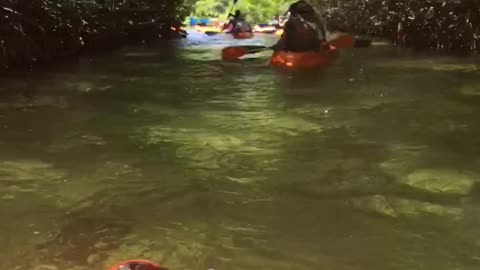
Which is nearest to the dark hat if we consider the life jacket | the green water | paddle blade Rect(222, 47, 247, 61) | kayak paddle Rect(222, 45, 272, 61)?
kayak paddle Rect(222, 45, 272, 61)

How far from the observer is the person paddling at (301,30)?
11633 mm

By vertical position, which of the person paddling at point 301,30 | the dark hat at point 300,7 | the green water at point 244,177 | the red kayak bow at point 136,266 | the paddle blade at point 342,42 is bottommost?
the paddle blade at point 342,42

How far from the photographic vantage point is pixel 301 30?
11.6 m

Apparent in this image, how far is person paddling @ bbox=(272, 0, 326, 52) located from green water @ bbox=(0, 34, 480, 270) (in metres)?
2.52

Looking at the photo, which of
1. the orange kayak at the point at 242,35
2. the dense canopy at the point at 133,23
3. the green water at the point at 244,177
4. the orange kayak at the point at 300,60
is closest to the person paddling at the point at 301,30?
the orange kayak at the point at 300,60

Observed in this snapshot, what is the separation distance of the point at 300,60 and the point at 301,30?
0.65 meters

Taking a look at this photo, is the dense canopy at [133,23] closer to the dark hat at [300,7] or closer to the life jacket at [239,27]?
the life jacket at [239,27]

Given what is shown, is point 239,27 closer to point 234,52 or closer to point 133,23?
point 133,23

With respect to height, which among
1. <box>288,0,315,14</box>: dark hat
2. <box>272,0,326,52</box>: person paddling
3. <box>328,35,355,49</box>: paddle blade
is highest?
<box>288,0,315,14</box>: dark hat

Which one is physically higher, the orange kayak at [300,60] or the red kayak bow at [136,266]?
the red kayak bow at [136,266]

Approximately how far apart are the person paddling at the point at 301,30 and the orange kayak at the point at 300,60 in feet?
0.84

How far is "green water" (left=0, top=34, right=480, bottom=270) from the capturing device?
Result: 3.68m

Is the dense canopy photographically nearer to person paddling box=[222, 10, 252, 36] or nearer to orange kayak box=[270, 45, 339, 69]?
person paddling box=[222, 10, 252, 36]

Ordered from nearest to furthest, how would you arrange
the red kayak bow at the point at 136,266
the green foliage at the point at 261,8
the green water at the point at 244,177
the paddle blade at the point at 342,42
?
the red kayak bow at the point at 136,266
the green water at the point at 244,177
the paddle blade at the point at 342,42
the green foliage at the point at 261,8
